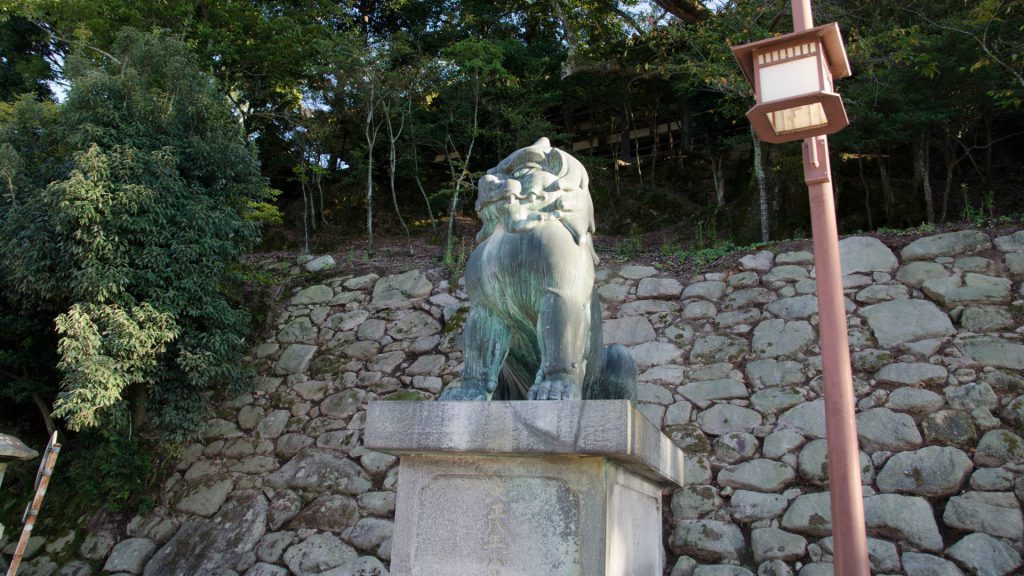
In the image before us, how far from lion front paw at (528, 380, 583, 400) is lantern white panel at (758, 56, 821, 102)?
77.4 inches

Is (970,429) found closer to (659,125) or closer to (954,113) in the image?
(954,113)

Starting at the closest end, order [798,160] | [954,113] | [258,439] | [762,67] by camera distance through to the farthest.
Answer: [762,67] < [258,439] < [954,113] < [798,160]

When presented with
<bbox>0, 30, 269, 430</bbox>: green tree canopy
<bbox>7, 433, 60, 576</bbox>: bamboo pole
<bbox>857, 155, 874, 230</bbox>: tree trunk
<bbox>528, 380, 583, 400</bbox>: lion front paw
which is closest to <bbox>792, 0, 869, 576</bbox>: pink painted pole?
<bbox>528, 380, 583, 400</bbox>: lion front paw

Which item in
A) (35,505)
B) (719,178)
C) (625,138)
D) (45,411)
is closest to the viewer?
(35,505)

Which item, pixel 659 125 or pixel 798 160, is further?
pixel 659 125

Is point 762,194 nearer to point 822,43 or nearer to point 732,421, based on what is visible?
point 732,421

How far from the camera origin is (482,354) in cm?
280

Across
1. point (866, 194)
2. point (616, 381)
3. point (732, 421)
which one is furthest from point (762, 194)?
point (616, 381)

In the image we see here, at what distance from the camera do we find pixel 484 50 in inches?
438

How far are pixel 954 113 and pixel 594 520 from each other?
847 cm

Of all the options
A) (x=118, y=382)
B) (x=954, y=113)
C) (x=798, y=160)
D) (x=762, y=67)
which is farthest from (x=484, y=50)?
(x=762, y=67)

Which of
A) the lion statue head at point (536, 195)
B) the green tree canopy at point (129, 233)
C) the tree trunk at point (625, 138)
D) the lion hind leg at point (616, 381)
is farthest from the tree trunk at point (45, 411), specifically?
the tree trunk at point (625, 138)

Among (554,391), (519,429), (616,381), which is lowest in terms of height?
(519,429)

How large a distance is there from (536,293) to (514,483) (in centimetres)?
74
